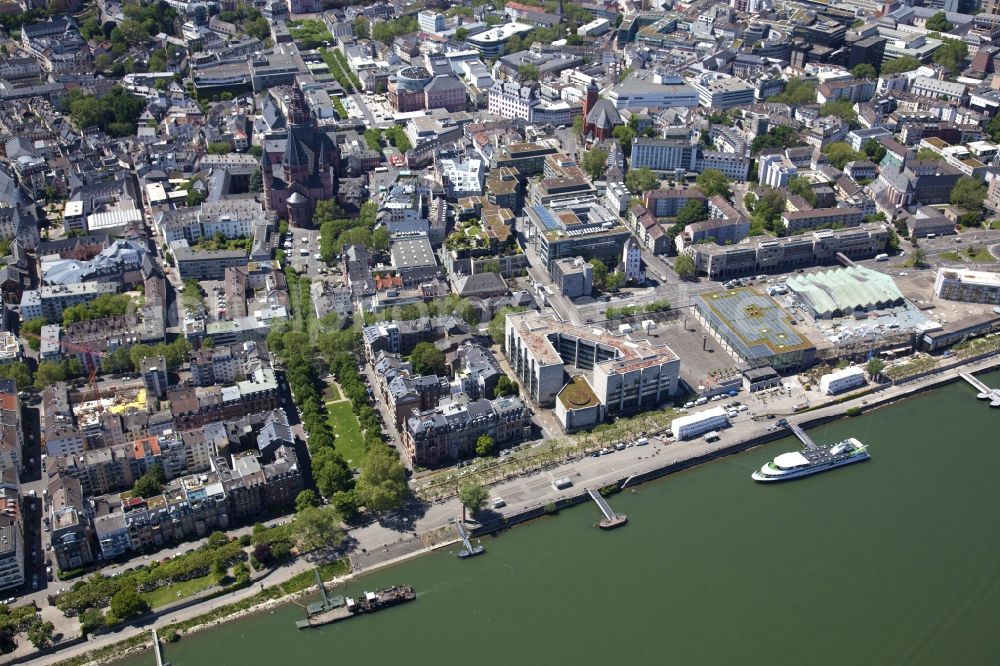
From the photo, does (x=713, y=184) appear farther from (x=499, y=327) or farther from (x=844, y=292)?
(x=499, y=327)

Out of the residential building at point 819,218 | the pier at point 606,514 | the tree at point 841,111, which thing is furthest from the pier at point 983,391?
the tree at point 841,111

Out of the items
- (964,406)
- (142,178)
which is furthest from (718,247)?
(142,178)

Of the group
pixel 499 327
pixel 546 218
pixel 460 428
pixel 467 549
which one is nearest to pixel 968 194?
pixel 546 218

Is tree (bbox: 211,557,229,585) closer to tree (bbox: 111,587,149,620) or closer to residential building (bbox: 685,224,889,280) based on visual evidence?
tree (bbox: 111,587,149,620)

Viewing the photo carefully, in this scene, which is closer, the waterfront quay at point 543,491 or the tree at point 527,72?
the waterfront quay at point 543,491

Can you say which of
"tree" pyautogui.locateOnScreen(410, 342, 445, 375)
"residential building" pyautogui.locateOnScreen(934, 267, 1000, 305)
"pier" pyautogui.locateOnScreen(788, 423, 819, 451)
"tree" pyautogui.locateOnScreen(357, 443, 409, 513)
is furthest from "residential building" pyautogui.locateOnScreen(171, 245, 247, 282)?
"residential building" pyautogui.locateOnScreen(934, 267, 1000, 305)

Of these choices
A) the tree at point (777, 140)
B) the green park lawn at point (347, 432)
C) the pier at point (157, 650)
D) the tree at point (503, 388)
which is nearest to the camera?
the pier at point (157, 650)

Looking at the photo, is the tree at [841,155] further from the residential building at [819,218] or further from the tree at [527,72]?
the tree at [527,72]
